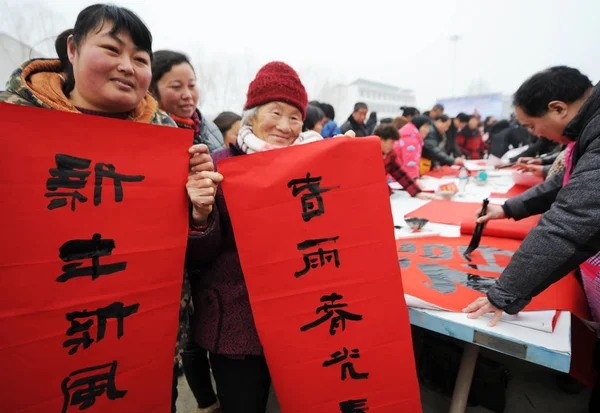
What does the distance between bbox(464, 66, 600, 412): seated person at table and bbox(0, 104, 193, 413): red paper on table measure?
3.39ft

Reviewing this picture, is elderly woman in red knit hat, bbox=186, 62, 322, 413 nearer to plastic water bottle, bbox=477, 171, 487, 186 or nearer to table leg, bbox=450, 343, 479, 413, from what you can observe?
table leg, bbox=450, 343, 479, 413

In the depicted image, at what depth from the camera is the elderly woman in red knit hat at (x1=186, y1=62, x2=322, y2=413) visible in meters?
0.96

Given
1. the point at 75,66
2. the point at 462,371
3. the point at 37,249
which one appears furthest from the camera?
the point at 462,371

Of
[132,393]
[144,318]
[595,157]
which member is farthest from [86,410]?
[595,157]

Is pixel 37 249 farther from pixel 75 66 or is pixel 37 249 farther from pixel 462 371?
pixel 462 371

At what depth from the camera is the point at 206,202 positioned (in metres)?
0.85

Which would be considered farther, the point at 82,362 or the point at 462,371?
the point at 462,371

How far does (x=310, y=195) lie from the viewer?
910 mm

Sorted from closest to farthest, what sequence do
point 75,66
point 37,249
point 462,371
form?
point 37,249
point 75,66
point 462,371

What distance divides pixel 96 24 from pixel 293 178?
2.18 ft

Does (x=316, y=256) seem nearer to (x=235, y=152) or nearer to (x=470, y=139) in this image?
(x=235, y=152)

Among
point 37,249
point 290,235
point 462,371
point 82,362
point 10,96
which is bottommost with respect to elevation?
point 462,371

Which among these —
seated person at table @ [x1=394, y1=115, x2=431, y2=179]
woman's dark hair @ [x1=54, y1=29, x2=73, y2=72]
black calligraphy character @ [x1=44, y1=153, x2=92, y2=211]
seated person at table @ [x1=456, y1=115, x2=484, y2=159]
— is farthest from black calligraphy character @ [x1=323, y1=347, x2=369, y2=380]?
seated person at table @ [x1=456, y1=115, x2=484, y2=159]

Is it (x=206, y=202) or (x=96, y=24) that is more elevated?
(x=96, y=24)
